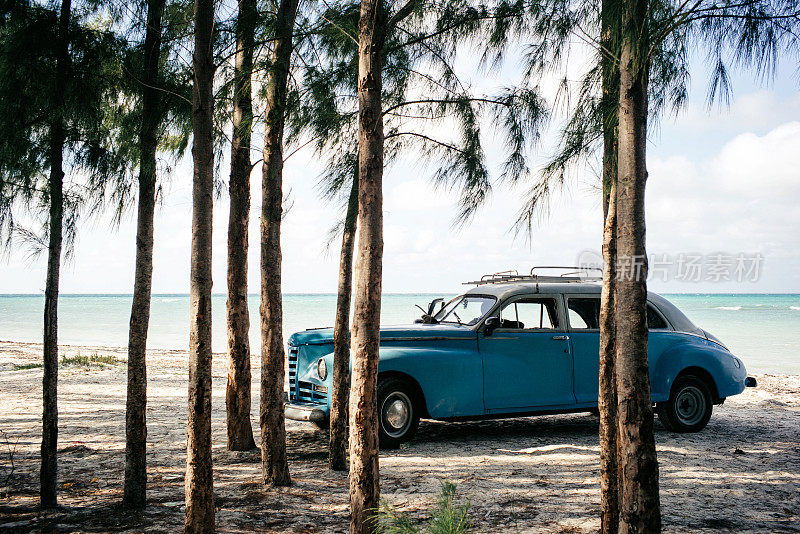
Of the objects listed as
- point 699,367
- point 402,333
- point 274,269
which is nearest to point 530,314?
point 402,333

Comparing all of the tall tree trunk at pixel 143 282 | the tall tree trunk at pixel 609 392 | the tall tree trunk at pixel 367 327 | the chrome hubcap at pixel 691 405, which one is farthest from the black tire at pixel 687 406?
the tall tree trunk at pixel 143 282

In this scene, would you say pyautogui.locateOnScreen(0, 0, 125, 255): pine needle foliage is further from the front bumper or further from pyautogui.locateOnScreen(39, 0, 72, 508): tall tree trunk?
the front bumper

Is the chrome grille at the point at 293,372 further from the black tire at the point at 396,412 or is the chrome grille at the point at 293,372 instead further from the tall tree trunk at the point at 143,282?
the tall tree trunk at the point at 143,282

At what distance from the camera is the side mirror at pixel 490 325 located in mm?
8523

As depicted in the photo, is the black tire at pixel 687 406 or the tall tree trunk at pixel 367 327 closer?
the tall tree trunk at pixel 367 327

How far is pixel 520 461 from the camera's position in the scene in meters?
7.41

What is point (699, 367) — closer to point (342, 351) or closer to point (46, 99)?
point (342, 351)

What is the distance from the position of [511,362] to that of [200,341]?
16.0 ft

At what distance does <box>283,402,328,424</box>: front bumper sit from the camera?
7824 millimetres

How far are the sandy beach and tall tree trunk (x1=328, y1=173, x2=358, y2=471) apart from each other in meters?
0.27

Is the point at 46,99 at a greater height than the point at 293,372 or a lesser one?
greater

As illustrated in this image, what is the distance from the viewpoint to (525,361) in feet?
28.2

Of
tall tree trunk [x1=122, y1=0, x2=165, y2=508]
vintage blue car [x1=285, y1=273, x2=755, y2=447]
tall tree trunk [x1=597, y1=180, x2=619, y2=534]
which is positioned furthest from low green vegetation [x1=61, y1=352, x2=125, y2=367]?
tall tree trunk [x1=597, y1=180, x2=619, y2=534]

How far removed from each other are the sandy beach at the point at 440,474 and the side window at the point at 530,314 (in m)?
1.52
